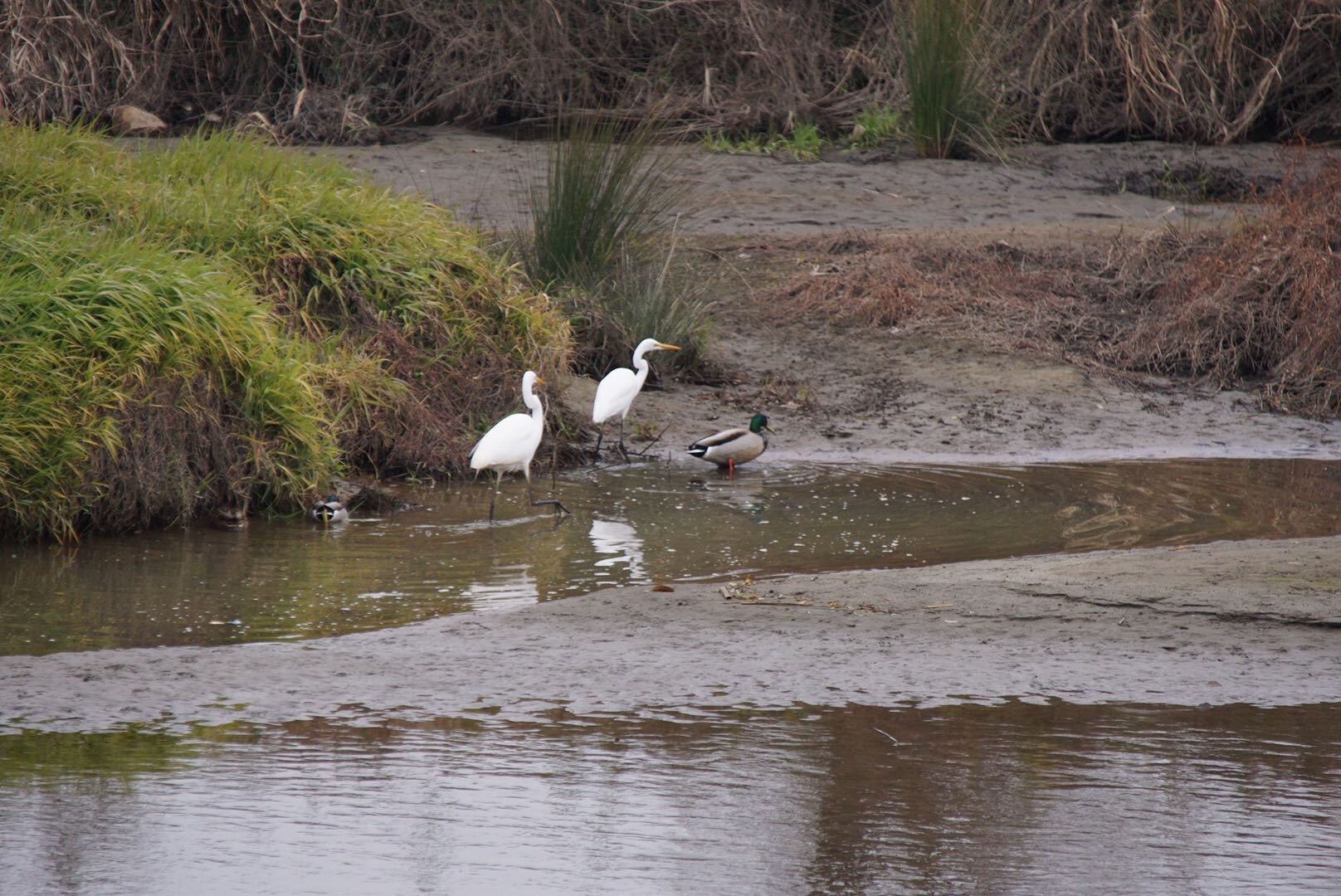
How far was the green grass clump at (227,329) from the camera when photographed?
6992 mm

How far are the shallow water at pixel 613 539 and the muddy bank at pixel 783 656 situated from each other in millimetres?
434

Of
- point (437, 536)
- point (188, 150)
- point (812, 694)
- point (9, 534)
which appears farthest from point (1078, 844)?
point (188, 150)

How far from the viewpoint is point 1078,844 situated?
11.8 feet

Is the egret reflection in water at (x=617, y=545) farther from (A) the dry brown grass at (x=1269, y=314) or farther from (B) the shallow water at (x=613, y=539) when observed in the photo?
(A) the dry brown grass at (x=1269, y=314)

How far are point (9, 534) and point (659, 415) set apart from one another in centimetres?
429

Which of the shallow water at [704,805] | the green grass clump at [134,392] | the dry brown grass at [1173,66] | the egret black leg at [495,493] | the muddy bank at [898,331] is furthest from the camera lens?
the dry brown grass at [1173,66]

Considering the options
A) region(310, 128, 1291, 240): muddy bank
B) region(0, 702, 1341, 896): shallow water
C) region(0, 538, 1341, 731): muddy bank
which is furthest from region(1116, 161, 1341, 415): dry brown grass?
region(0, 702, 1341, 896): shallow water

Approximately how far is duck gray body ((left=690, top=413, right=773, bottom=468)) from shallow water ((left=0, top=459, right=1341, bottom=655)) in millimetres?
120

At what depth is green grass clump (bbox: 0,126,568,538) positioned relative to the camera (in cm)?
699

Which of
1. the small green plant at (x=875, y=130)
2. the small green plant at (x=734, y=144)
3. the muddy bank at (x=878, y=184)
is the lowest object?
the muddy bank at (x=878, y=184)

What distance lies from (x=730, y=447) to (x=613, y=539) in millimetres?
1888

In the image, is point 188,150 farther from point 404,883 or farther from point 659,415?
point 404,883

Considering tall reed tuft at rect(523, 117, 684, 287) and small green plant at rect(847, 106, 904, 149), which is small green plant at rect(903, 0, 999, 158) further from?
tall reed tuft at rect(523, 117, 684, 287)

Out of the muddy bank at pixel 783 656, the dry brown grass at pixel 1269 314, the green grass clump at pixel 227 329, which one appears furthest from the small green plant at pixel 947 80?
the muddy bank at pixel 783 656
